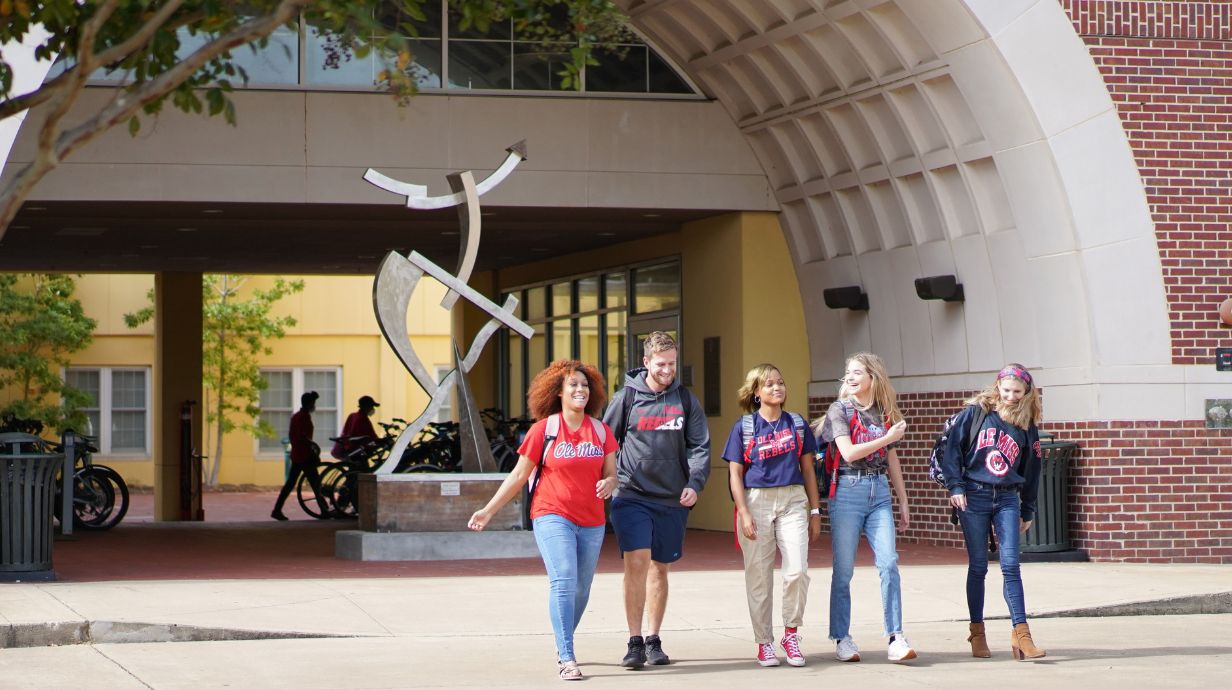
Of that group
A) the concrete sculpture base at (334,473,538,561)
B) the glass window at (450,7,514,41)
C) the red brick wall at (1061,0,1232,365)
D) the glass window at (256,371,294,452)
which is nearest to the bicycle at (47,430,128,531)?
the concrete sculpture base at (334,473,538,561)

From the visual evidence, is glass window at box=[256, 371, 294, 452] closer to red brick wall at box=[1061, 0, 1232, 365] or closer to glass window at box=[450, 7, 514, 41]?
glass window at box=[450, 7, 514, 41]

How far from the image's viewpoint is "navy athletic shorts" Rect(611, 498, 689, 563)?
9.38 metres

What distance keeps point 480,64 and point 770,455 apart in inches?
420

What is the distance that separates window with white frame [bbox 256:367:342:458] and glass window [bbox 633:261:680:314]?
68.9ft

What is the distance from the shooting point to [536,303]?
27.2 m

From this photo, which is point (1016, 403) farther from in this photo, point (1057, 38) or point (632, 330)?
point (632, 330)

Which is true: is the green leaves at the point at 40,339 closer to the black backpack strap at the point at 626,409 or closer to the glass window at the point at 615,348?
the glass window at the point at 615,348

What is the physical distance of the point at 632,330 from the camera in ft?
74.9

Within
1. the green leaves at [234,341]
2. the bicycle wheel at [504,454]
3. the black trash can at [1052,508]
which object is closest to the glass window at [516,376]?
the bicycle wheel at [504,454]

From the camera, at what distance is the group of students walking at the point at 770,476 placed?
924 cm

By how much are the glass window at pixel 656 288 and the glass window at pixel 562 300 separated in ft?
9.04

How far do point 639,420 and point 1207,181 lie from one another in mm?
8179

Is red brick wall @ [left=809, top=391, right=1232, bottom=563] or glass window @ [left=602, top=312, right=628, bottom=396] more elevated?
glass window @ [left=602, top=312, right=628, bottom=396]

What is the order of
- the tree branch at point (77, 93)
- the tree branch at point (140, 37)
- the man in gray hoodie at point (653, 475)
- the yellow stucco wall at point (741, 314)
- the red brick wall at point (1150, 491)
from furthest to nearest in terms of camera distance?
1. the yellow stucco wall at point (741, 314)
2. the red brick wall at point (1150, 491)
3. the man in gray hoodie at point (653, 475)
4. the tree branch at point (140, 37)
5. the tree branch at point (77, 93)
